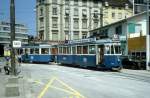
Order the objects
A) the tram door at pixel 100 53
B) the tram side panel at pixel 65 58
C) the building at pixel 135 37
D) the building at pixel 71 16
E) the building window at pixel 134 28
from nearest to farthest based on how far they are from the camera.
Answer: the tram door at pixel 100 53 → the building at pixel 135 37 → the tram side panel at pixel 65 58 → the building window at pixel 134 28 → the building at pixel 71 16

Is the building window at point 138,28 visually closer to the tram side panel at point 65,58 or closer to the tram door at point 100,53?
the tram side panel at point 65,58

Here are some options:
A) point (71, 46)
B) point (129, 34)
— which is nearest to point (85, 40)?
point (71, 46)

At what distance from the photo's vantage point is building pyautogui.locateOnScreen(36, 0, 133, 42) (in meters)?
89.2

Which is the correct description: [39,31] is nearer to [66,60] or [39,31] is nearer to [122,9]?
[122,9]

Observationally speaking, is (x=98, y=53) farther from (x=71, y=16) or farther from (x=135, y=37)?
(x=71, y=16)

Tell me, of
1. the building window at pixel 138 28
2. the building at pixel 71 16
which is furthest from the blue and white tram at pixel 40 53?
the building at pixel 71 16

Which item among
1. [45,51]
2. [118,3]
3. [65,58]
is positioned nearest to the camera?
[65,58]

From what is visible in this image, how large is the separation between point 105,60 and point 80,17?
61.1 m

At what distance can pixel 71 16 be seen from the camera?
92.6m

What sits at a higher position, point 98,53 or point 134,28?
point 134,28

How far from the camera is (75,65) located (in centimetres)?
4366

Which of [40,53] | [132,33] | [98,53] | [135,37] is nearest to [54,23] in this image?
[40,53]

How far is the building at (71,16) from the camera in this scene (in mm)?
89188

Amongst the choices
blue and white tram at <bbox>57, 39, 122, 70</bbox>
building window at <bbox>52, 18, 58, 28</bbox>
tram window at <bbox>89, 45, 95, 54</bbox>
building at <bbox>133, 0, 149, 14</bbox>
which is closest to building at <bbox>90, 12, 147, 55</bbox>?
blue and white tram at <bbox>57, 39, 122, 70</bbox>
